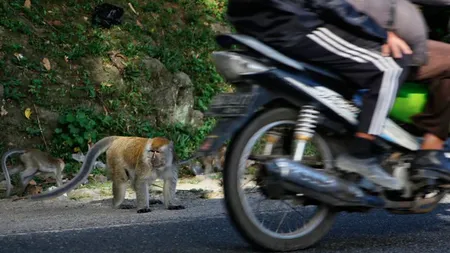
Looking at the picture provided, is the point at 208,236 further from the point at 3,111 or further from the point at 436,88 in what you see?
the point at 3,111

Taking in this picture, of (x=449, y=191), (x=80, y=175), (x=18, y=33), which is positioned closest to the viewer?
(x=449, y=191)

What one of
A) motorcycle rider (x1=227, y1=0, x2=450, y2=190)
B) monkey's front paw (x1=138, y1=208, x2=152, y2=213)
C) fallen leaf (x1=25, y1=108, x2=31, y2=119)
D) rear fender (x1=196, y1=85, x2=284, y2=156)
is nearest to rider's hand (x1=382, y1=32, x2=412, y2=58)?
motorcycle rider (x1=227, y1=0, x2=450, y2=190)

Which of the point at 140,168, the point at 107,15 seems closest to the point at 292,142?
the point at 140,168

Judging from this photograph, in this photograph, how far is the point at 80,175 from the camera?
938 centimetres

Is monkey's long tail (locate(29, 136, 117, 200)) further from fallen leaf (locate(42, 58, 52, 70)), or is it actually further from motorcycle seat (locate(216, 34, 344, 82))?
motorcycle seat (locate(216, 34, 344, 82))

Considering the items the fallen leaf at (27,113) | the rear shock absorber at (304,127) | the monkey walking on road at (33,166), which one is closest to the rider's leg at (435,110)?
the rear shock absorber at (304,127)

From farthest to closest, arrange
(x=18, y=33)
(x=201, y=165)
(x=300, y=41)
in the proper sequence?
(x=18, y=33) < (x=201, y=165) < (x=300, y=41)

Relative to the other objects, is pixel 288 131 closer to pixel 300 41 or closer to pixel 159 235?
pixel 300 41

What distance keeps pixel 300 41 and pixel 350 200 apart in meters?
0.87

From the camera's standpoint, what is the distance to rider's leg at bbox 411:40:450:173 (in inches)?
173

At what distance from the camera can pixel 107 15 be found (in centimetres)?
1480

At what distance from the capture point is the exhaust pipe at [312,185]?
414 centimetres

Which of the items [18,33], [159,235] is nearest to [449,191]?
[159,235]

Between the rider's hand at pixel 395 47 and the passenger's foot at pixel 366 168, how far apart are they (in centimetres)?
57
